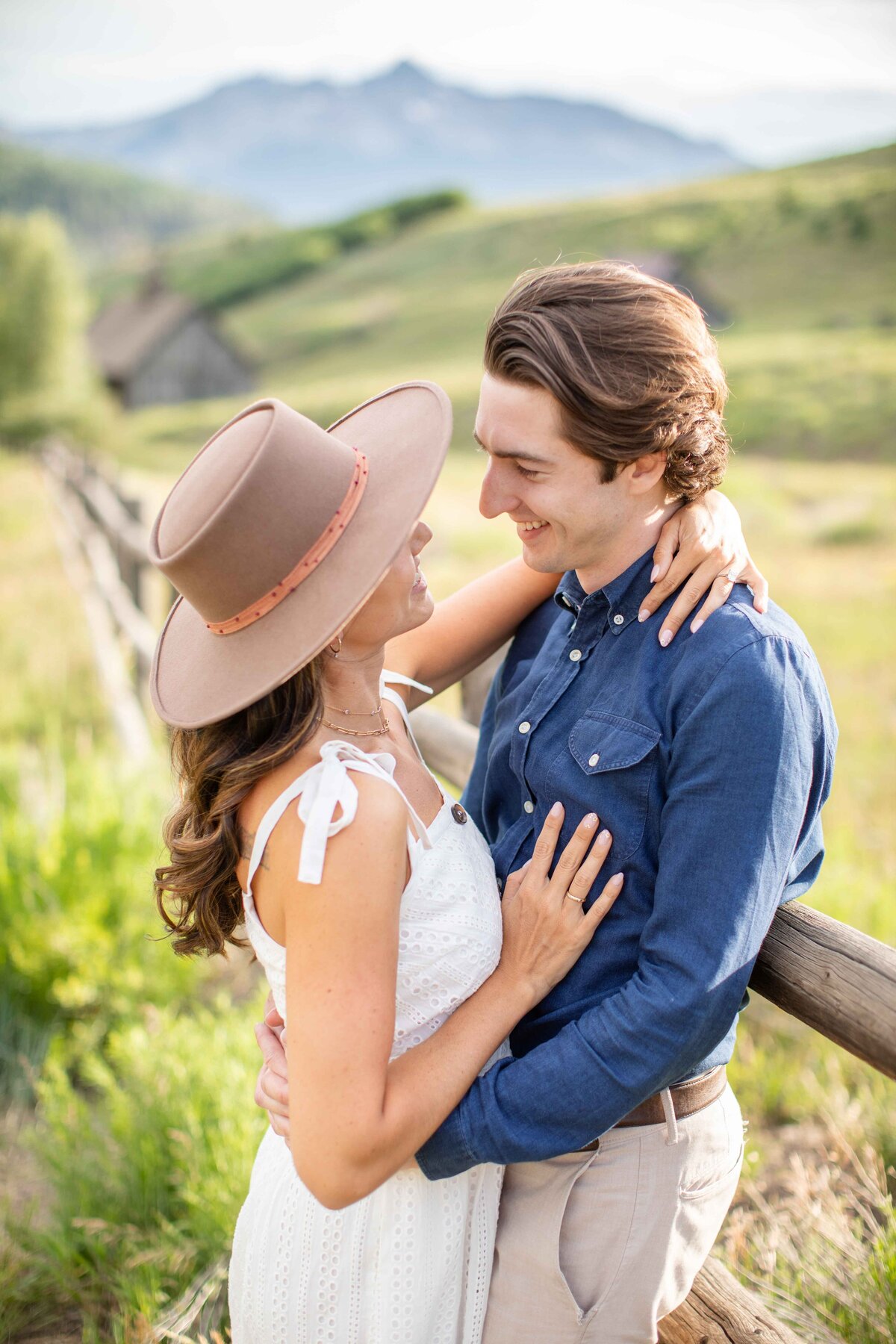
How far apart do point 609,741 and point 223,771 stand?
0.67 metres

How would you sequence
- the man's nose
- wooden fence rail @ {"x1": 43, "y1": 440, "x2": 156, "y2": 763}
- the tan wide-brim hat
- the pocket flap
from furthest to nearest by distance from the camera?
wooden fence rail @ {"x1": 43, "y1": 440, "x2": 156, "y2": 763} → the man's nose → the pocket flap → the tan wide-brim hat

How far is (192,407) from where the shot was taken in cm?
5088

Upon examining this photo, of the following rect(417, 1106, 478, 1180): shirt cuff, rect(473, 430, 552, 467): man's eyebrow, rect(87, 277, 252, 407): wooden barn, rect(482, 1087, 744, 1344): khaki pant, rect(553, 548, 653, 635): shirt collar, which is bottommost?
rect(87, 277, 252, 407): wooden barn

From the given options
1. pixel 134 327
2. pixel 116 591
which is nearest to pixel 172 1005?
pixel 116 591

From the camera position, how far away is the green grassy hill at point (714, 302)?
32344 millimetres

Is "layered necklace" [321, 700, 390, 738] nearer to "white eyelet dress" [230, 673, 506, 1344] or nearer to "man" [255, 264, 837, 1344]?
"white eyelet dress" [230, 673, 506, 1344]

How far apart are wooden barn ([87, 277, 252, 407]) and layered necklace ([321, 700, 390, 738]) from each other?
60.4 m

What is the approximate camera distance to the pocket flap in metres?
1.75

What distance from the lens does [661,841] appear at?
1.72 meters

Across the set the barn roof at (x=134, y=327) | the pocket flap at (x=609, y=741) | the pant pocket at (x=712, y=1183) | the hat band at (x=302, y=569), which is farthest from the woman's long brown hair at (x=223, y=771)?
the barn roof at (x=134, y=327)

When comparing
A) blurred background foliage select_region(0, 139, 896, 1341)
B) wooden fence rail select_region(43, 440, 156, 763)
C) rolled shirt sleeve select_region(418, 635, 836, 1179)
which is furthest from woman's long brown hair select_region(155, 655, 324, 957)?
wooden fence rail select_region(43, 440, 156, 763)

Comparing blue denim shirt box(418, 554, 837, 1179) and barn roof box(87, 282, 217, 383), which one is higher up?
blue denim shirt box(418, 554, 837, 1179)

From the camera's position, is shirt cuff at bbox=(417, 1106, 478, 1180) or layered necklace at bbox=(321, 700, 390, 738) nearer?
shirt cuff at bbox=(417, 1106, 478, 1180)

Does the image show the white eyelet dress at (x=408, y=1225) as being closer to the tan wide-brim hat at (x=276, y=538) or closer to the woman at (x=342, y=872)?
the woman at (x=342, y=872)
